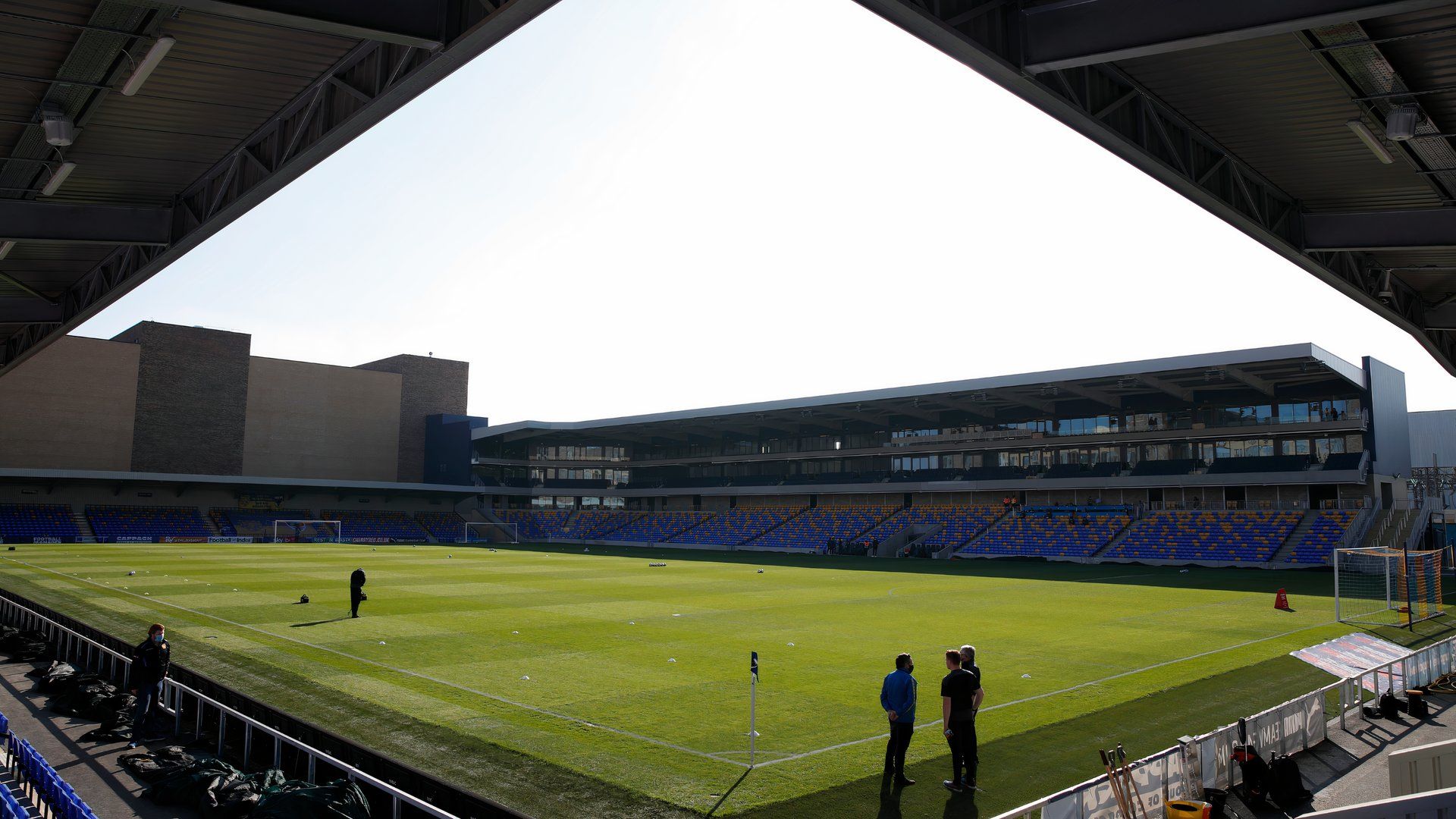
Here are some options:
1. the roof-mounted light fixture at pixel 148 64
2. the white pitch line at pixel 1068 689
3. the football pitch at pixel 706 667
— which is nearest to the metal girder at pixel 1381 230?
the football pitch at pixel 706 667

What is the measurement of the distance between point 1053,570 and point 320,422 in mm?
67738

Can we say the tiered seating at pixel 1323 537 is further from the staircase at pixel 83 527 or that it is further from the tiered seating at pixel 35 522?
the tiered seating at pixel 35 522

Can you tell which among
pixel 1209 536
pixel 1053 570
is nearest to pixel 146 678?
pixel 1053 570

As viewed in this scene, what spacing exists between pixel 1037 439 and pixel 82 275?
5799 cm

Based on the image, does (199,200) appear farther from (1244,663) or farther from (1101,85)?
(1244,663)

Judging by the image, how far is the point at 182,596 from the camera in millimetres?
29359

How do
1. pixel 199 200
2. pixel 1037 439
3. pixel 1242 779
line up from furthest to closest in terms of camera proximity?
1. pixel 1037 439
2. pixel 199 200
3. pixel 1242 779

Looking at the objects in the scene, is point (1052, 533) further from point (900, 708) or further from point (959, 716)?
point (900, 708)

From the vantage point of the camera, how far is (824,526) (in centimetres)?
7175

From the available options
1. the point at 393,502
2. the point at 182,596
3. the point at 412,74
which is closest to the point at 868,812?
the point at 412,74

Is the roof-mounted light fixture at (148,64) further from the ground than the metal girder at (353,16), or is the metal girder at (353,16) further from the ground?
the roof-mounted light fixture at (148,64)

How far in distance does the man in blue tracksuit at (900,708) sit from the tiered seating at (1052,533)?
158ft

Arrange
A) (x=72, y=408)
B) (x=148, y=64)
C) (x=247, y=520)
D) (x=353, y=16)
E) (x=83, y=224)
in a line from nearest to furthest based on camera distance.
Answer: (x=353, y=16) < (x=148, y=64) < (x=83, y=224) < (x=72, y=408) < (x=247, y=520)

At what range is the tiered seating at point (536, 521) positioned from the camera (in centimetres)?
9225
